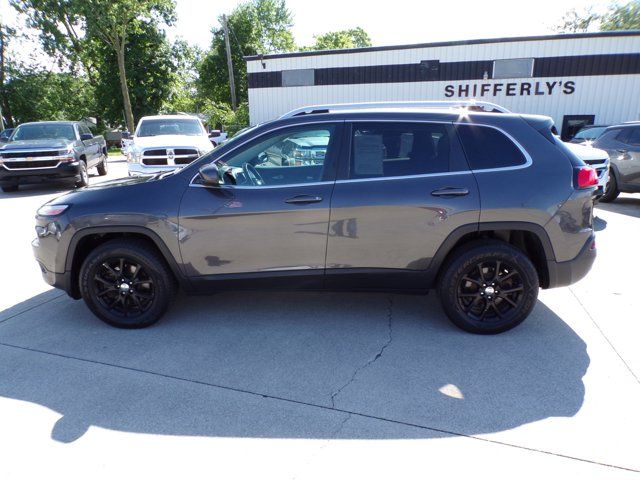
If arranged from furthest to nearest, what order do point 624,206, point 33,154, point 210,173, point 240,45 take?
point 240,45, point 33,154, point 624,206, point 210,173

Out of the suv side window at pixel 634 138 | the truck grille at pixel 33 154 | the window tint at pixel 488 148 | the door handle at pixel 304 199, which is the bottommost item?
the truck grille at pixel 33 154

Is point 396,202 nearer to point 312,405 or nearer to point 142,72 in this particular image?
point 312,405

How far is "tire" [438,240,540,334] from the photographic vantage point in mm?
3518

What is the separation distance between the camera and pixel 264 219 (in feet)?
11.6

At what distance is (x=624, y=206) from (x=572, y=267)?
7.29m

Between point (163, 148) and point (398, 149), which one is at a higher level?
point (398, 149)

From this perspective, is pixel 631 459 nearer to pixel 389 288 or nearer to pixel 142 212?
pixel 389 288

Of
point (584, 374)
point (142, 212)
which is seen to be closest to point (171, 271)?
point (142, 212)

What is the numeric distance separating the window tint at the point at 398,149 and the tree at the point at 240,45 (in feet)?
143

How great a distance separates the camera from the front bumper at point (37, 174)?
1123 centimetres

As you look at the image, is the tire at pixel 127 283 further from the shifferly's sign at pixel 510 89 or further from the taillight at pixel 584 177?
the shifferly's sign at pixel 510 89

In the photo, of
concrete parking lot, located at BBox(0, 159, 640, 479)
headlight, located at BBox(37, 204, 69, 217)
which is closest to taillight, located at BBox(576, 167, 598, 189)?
concrete parking lot, located at BBox(0, 159, 640, 479)

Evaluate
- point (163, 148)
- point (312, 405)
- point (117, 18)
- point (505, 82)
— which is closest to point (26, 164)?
point (163, 148)

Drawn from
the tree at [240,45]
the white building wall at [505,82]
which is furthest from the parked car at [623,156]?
the tree at [240,45]
